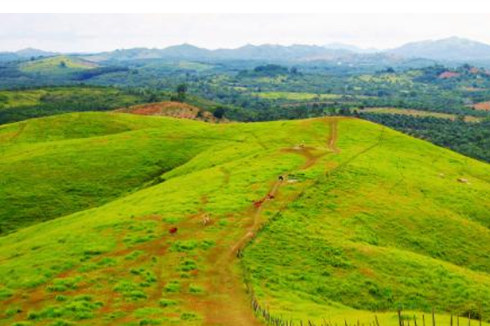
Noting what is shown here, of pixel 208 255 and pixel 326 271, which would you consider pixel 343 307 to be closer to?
pixel 326 271

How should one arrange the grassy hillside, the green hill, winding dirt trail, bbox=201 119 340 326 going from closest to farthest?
winding dirt trail, bbox=201 119 340 326, the green hill, the grassy hillside

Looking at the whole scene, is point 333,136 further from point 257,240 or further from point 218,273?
point 218,273

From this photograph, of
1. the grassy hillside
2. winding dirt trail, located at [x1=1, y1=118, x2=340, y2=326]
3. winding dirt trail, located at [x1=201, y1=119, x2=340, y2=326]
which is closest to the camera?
winding dirt trail, located at [x1=201, y1=119, x2=340, y2=326]

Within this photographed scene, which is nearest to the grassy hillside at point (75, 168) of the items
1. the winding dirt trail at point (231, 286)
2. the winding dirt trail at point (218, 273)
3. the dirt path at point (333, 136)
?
the dirt path at point (333, 136)

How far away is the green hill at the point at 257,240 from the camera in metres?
35.5

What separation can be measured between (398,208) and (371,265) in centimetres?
1758

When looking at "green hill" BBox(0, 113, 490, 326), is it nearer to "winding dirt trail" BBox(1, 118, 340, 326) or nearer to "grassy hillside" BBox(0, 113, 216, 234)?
"winding dirt trail" BBox(1, 118, 340, 326)

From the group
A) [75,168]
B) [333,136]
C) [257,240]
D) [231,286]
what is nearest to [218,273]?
[231,286]

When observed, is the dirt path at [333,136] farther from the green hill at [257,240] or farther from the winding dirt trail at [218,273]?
the winding dirt trail at [218,273]

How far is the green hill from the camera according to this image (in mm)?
35469

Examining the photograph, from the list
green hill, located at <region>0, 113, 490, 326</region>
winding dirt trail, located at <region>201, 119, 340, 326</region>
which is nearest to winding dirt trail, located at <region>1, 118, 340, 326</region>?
winding dirt trail, located at <region>201, 119, 340, 326</region>

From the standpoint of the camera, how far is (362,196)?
6169cm

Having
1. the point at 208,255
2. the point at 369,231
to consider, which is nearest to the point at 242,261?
the point at 208,255

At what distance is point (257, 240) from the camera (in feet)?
153
